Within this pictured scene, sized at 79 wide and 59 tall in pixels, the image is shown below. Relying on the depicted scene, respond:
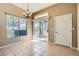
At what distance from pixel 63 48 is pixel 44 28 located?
1174 millimetres

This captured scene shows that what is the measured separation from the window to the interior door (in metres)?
1.49

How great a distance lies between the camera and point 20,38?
15.5 ft

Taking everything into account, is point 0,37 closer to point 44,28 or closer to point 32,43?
point 32,43

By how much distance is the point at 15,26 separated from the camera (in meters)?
4.62

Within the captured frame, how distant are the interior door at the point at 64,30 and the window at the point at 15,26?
1.49 meters

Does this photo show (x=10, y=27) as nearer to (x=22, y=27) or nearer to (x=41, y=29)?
(x=22, y=27)

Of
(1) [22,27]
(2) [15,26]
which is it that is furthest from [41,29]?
(2) [15,26]

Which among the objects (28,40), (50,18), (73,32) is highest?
(50,18)

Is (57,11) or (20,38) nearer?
(57,11)

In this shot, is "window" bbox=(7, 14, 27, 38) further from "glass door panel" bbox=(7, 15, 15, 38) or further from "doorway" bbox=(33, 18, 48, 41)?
"doorway" bbox=(33, 18, 48, 41)

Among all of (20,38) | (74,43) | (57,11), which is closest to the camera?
(74,43)

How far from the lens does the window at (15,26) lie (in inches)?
177

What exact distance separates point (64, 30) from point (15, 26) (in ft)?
7.47

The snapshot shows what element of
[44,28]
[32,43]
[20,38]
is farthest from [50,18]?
[20,38]
